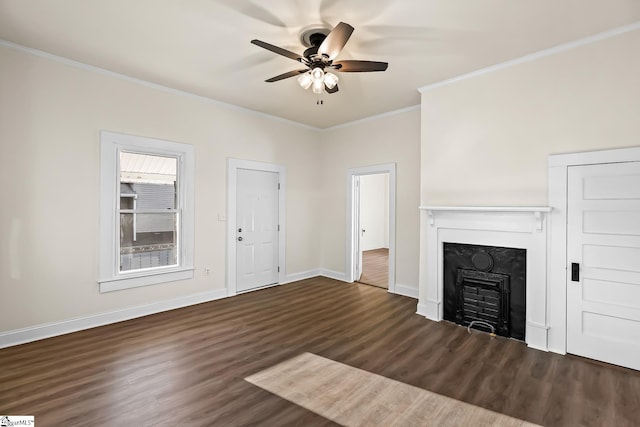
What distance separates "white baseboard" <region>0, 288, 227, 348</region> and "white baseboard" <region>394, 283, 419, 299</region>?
2.87 meters

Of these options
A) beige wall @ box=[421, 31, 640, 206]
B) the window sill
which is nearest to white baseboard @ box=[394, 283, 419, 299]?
beige wall @ box=[421, 31, 640, 206]

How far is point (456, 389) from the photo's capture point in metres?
2.40

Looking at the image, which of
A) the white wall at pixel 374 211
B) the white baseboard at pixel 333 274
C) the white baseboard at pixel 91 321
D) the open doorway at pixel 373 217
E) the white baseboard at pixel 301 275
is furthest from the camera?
the white wall at pixel 374 211

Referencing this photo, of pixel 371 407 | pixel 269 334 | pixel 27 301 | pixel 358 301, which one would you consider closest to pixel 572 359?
pixel 371 407

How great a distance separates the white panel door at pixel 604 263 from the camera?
268 centimetres

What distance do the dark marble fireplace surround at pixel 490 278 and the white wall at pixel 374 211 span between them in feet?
18.7

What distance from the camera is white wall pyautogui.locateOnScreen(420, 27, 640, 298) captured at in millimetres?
2764

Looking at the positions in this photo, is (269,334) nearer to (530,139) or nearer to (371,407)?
(371,407)

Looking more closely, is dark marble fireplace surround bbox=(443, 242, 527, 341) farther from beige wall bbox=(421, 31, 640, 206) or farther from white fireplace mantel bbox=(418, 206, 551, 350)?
beige wall bbox=(421, 31, 640, 206)

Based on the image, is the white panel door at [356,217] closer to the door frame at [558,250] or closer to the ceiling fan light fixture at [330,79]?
the ceiling fan light fixture at [330,79]

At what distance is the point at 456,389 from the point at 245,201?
3873mm

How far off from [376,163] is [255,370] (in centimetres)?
377

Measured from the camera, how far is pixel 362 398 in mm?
2277

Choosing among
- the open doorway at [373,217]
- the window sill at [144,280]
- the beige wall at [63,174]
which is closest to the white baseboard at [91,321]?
the beige wall at [63,174]
